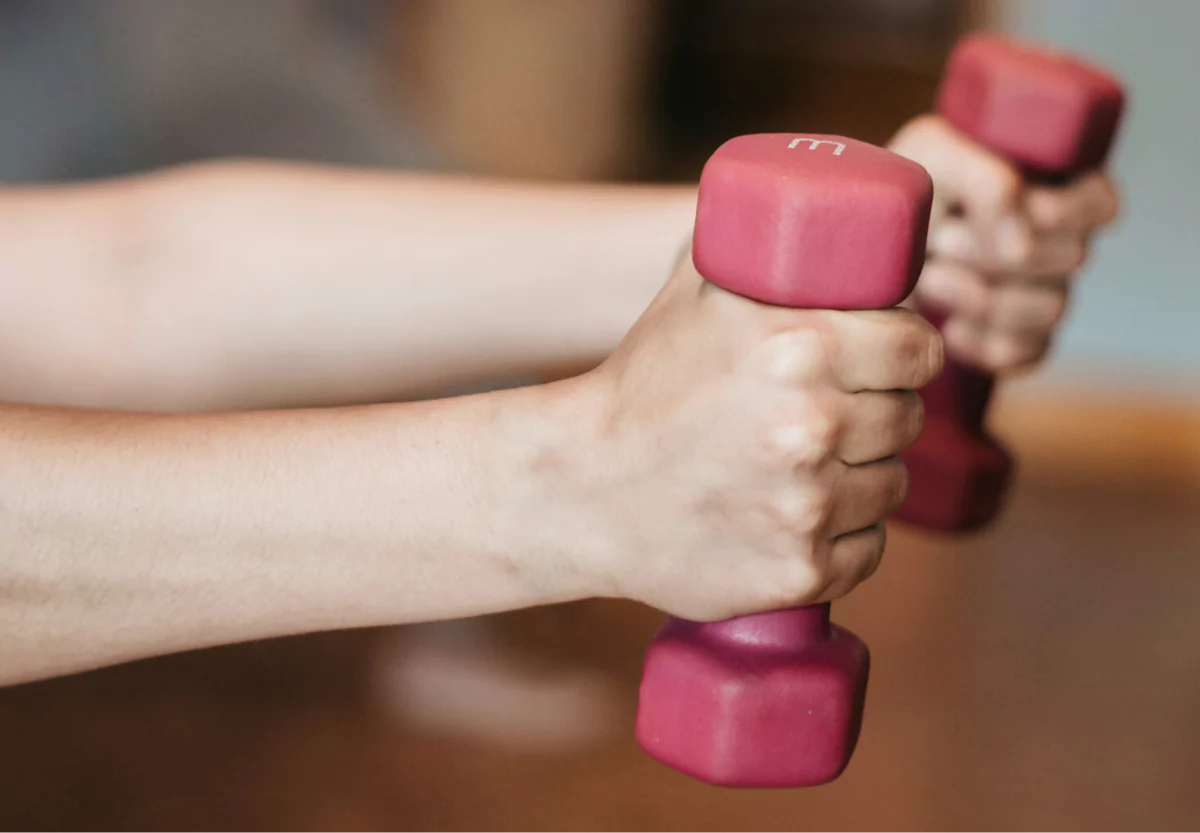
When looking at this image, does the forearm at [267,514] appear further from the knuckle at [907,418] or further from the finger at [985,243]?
the finger at [985,243]

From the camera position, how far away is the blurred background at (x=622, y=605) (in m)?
0.85

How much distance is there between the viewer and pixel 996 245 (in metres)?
0.77

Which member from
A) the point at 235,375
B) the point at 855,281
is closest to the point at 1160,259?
the point at 235,375

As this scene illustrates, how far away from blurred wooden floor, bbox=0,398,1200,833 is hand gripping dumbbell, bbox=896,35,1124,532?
20 centimetres

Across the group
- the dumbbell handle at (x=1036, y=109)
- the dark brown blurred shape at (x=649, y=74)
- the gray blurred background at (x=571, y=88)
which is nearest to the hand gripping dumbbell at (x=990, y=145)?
the dumbbell handle at (x=1036, y=109)

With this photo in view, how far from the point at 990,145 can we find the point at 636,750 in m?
0.44

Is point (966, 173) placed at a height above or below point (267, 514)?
above

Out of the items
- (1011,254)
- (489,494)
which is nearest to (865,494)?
(489,494)

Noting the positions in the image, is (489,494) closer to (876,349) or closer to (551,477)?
(551,477)

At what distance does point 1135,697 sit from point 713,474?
0.69m

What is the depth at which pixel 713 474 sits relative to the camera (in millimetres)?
475

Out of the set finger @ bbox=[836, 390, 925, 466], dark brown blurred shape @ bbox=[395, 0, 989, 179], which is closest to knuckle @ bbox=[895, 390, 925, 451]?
finger @ bbox=[836, 390, 925, 466]

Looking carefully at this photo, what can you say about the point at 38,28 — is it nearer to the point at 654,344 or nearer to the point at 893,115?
the point at 893,115

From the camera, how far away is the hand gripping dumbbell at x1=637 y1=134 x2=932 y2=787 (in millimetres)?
471
